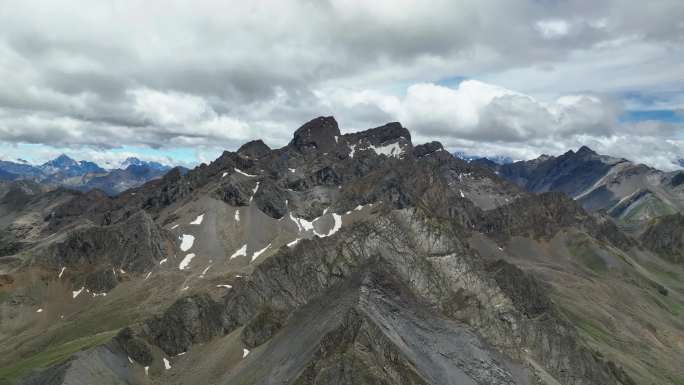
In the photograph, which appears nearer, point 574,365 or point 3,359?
point 574,365

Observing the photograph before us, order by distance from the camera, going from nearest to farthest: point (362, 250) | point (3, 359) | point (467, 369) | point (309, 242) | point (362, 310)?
point (362, 310)
point (467, 369)
point (362, 250)
point (309, 242)
point (3, 359)

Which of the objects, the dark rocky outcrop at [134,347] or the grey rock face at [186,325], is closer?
the dark rocky outcrop at [134,347]

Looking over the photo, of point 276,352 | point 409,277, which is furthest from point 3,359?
point 409,277

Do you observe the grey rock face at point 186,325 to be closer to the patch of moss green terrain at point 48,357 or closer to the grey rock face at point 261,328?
the grey rock face at point 261,328

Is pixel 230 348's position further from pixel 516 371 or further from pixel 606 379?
pixel 606 379

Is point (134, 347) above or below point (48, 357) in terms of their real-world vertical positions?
above

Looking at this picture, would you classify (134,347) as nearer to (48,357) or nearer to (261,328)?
(261,328)

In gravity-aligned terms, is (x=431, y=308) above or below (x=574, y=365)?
above

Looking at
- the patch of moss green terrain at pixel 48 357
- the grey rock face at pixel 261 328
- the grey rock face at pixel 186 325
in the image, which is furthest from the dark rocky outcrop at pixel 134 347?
the patch of moss green terrain at pixel 48 357

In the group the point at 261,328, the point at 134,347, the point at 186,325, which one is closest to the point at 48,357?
the point at 186,325
